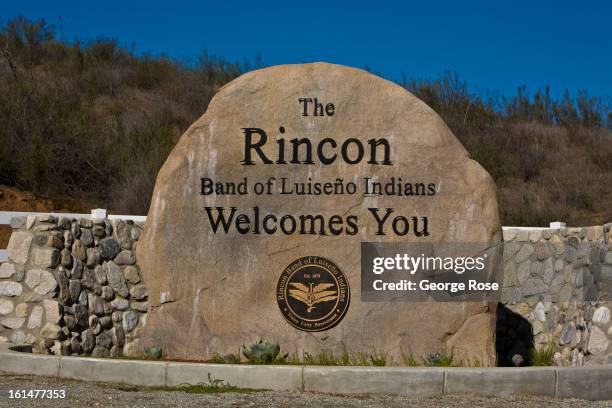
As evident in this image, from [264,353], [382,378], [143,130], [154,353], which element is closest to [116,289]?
[154,353]

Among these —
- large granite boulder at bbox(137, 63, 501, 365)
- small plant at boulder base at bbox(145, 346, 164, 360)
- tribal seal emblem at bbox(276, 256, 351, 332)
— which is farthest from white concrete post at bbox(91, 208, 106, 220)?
tribal seal emblem at bbox(276, 256, 351, 332)

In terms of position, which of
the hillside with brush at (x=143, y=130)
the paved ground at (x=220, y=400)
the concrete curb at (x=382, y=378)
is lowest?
the paved ground at (x=220, y=400)

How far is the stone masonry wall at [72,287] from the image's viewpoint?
10.2m

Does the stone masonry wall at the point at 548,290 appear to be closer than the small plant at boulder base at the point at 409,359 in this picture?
No

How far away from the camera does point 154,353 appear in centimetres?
946

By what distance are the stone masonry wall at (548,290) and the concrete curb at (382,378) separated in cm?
288

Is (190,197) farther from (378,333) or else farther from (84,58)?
(84,58)

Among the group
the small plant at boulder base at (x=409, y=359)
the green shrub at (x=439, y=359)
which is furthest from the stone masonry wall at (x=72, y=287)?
the green shrub at (x=439, y=359)

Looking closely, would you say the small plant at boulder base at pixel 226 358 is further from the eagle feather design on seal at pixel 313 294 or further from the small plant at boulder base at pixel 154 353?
the eagle feather design on seal at pixel 313 294

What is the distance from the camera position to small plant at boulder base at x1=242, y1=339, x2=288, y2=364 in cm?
923

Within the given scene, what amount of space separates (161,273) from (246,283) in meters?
0.94

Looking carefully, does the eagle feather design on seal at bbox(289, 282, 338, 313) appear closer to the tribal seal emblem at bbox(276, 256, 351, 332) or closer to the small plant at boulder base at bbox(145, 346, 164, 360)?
the tribal seal emblem at bbox(276, 256, 351, 332)

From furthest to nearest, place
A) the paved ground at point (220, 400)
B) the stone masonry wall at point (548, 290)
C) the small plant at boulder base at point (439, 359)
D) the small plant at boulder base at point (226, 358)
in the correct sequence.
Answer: the stone masonry wall at point (548, 290) < the small plant at boulder base at point (226, 358) < the small plant at boulder base at point (439, 359) < the paved ground at point (220, 400)

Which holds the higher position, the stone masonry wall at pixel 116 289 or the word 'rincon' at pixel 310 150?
the word 'rincon' at pixel 310 150
